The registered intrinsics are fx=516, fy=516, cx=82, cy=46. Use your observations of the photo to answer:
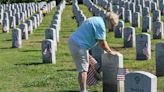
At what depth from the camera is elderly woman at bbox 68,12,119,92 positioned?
379 inches

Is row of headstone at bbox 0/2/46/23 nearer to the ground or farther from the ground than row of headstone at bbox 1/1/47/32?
farther from the ground

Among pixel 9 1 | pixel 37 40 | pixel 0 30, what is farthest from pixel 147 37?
pixel 9 1

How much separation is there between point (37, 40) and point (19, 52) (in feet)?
12.5

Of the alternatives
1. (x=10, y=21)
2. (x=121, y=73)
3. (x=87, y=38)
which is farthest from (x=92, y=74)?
(x=10, y=21)

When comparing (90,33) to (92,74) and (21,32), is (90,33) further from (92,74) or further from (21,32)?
(21,32)

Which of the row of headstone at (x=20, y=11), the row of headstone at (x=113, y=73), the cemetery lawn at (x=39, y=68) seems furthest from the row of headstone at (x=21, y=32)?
the row of headstone at (x=113, y=73)

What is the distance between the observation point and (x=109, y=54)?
1006 centimetres

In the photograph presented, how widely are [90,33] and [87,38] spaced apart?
119mm

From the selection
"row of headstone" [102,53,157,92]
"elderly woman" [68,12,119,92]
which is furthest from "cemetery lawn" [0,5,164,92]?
"elderly woman" [68,12,119,92]

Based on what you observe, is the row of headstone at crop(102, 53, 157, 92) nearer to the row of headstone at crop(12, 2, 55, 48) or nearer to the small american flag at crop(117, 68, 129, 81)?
the small american flag at crop(117, 68, 129, 81)

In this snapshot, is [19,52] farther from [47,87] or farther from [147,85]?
[147,85]

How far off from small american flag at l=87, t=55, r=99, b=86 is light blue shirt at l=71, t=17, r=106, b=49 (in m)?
0.82

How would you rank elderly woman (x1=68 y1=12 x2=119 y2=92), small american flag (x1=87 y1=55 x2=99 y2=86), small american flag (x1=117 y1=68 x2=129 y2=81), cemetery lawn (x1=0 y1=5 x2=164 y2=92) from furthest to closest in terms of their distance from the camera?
1. cemetery lawn (x1=0 y1=5 x2=164 y2=92)
2. small american flag (x1=87 y1=55 x2=99 y2=86)
3. small american flag (x1=117 y1=68 x2=129 y2=81)
4. elderly woman (x1=68 y1=12 x2=119 y2=92)

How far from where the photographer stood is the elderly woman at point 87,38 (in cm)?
963
